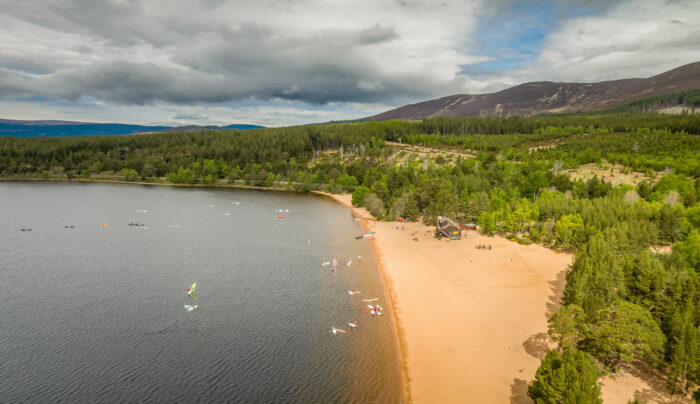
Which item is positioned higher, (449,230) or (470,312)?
(449,230)

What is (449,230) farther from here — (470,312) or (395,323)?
(395,323)

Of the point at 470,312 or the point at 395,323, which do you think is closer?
the point at 395,323

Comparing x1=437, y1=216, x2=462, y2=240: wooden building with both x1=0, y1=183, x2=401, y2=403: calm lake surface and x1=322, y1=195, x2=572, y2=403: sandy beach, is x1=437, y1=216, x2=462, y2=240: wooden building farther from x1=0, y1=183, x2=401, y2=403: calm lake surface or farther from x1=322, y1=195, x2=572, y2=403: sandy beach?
x1=0, y1=183, x2=401, y2=403: calm lake surface

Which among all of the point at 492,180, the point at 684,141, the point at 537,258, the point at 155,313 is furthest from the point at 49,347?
the point at 684,141

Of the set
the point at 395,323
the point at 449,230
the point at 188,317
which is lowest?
the point at 395,323

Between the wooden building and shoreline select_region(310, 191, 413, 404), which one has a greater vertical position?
the wooden building

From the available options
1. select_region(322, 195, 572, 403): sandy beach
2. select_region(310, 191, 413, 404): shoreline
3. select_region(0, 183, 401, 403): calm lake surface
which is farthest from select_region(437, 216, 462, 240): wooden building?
select_region(0, 183, 401, 403): calm lake surface

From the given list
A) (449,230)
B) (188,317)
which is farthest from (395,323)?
(449,230)
